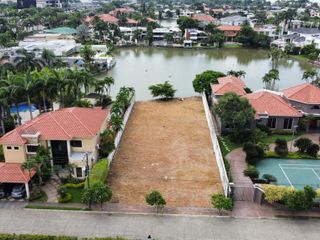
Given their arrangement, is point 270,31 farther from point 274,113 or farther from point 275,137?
point 275,137

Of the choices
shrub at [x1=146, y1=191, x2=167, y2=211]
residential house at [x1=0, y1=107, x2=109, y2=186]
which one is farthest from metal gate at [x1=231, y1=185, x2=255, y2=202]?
residential house at [x1=0, y1=107, x2=109, y2=186]

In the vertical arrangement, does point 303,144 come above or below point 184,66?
above

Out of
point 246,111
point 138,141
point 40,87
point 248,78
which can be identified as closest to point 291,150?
point 246,111

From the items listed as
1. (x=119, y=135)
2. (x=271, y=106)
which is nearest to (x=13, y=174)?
(x=119, y=135)

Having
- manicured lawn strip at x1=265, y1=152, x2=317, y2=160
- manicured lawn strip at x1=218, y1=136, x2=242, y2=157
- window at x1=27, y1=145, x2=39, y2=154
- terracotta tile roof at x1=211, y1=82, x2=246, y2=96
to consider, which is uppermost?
terracotta tile roof at x1=211, y1=82, x2=246, y2=96

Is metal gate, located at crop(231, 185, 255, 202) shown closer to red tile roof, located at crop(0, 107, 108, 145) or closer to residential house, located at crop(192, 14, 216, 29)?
red tile roof, located at crop(0, 107, 108, 145)

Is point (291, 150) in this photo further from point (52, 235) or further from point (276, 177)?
point (52, 235)
